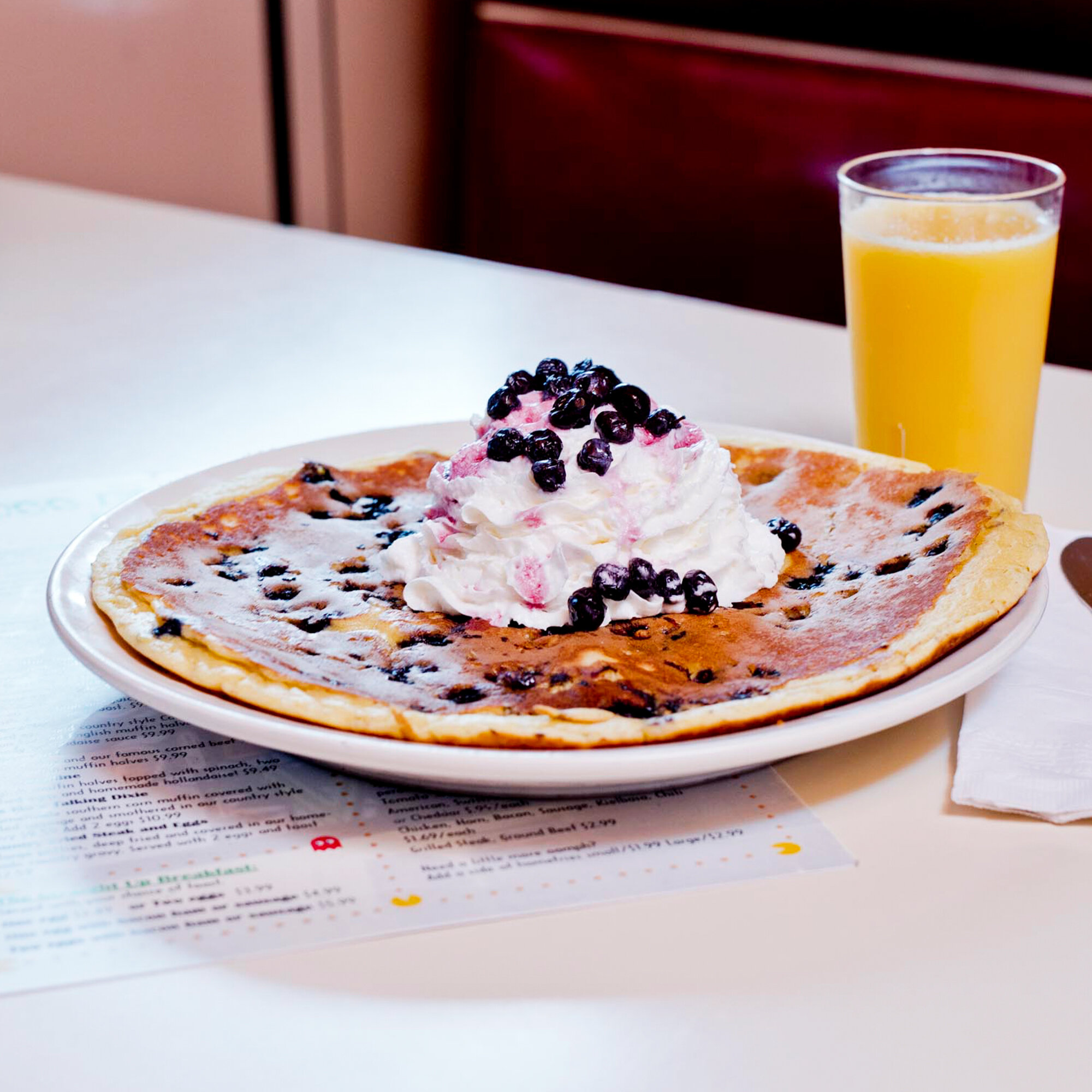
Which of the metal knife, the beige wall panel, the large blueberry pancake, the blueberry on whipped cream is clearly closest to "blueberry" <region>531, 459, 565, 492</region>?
the blueberry on whipped cream

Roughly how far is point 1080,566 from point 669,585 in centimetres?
40

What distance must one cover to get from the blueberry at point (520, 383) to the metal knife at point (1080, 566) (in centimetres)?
47

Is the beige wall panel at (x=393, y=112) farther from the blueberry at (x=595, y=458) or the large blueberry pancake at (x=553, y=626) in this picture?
the blueberry at (x=595, y=458)

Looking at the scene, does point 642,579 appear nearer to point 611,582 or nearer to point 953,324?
point 611,582

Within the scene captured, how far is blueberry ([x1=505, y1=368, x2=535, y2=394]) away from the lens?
1055mm

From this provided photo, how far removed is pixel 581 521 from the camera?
1.01 m

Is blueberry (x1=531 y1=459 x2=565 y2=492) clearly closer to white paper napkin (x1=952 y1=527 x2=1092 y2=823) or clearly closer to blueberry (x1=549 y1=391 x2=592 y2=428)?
blueberry (x1=549 y1=391 x2=592 y2=428)

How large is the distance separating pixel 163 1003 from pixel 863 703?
42 centimetres

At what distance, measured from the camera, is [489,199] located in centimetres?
297

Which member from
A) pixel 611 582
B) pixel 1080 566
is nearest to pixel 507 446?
pixel 611 582

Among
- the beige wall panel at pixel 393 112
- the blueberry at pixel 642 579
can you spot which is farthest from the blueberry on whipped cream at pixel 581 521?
the beige wall panel at pixel 393 112

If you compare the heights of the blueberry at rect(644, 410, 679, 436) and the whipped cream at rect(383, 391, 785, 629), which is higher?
the blueberry at rect(644, 410, 679, 436)

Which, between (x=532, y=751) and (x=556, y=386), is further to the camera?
(x=556, y=386)

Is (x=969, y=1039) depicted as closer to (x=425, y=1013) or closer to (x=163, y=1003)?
(x=425, y=1013)
